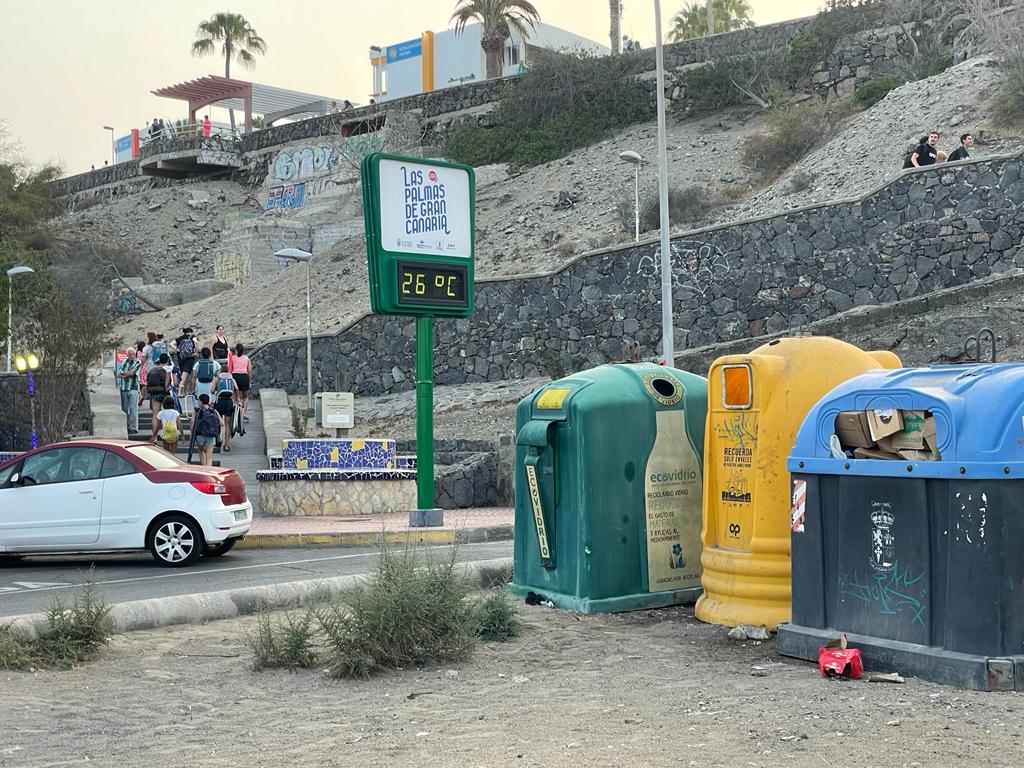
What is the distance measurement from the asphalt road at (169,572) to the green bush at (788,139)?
1126 inches

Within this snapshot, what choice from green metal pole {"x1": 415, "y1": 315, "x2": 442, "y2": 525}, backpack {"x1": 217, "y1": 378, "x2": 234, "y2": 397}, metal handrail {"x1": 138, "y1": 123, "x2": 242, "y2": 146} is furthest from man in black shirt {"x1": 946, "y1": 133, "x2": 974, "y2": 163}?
metal handrail {"x1": 138, "y1": 123, "x2": 242, "y2": 146}

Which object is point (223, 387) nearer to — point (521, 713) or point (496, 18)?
point (521, 713)

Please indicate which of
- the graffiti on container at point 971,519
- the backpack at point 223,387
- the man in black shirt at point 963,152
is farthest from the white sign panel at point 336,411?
the graffiti on container at point 971,519

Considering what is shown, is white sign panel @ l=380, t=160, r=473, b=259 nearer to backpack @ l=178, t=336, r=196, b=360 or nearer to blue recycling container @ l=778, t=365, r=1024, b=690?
blue recycling container @ l=778, t=365, r=1024, b=690

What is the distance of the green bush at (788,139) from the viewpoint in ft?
130

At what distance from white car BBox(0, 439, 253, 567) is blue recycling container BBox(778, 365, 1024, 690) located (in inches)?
294

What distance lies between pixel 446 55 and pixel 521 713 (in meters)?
68.3

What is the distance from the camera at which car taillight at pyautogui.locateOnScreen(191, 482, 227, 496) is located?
41.5 ft

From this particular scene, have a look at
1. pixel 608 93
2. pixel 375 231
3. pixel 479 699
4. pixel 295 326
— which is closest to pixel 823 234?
pixel 375 231

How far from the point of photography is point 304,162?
61031 mm

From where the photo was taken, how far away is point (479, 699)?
20.6 feet

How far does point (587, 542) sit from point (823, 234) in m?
19.8

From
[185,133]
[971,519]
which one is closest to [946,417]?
[971,519]

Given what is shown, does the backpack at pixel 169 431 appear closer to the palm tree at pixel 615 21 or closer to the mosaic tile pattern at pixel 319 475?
the mosaic tile pattern at pixel 319 475
